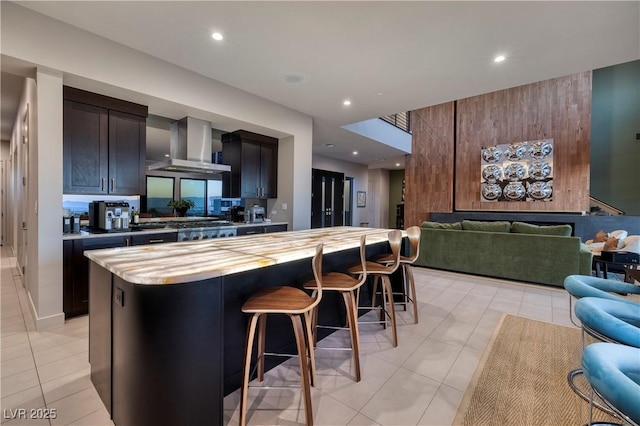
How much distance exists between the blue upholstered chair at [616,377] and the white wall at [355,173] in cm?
783

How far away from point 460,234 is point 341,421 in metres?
4.14

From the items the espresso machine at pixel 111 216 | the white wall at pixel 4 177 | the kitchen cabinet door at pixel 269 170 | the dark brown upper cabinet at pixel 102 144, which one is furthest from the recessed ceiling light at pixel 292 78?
the white wall at pixel 4 177

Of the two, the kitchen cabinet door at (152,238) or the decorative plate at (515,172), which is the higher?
the decorative plate at (515,172)

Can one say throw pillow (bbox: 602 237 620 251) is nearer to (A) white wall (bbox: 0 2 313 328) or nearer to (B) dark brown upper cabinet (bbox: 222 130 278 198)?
(B) dark brown upper cabinet (bbox: 222 130 278 198)

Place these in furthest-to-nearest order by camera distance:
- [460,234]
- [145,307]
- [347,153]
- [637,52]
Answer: [347,153] < [460,234] < [637,52] < [145,307]

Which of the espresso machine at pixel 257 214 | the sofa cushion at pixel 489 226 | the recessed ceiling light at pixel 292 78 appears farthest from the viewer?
the espresso machine at pixel 257 214

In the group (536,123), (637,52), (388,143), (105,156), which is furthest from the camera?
(388,143)

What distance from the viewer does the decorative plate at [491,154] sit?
7256 mm

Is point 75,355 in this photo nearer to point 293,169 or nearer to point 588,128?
point 293,169

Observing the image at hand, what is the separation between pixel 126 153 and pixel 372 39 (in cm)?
311

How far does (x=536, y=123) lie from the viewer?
6.81 metres

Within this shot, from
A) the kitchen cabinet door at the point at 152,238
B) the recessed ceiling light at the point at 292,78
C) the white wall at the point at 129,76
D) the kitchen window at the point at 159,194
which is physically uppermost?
the recessed ceiling light at the point at 292,78

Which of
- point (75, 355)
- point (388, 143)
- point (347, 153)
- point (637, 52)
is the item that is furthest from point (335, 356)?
point (347, 153)

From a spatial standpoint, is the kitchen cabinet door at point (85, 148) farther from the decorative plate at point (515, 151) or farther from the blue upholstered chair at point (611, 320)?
the decorative plate at point (515, 151)
